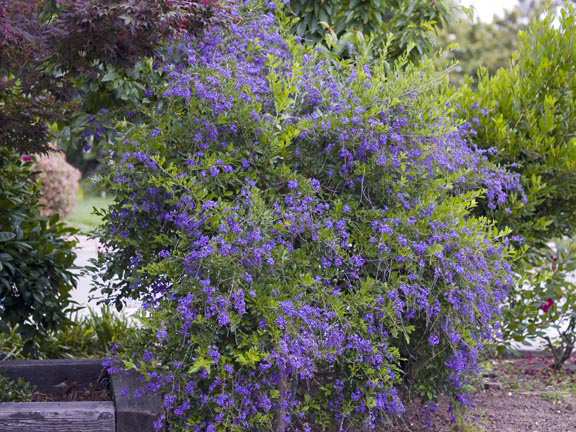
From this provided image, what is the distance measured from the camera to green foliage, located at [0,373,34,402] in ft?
12.0

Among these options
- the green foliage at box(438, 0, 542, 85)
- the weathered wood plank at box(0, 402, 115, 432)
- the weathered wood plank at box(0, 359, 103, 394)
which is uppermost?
the green foliage at box(438, 0, 542, 85)

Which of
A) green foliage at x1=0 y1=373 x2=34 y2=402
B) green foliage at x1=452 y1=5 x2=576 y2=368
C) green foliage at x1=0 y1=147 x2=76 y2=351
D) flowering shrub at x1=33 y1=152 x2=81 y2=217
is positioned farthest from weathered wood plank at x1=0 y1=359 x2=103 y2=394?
flowering shrub at x1=33 y1=152 x2=81 y2=217

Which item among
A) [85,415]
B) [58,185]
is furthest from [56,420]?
[58,185]

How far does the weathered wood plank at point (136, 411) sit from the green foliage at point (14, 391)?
0.61 m

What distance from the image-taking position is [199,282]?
2.89m

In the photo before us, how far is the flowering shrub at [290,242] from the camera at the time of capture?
2965 millimetres

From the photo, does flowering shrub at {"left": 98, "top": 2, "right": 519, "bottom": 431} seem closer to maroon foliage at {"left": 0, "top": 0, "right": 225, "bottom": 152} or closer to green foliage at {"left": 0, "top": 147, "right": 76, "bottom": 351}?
maroon foliage at {"left": 0, "top": 0, "right": 225, "bottom": 152}

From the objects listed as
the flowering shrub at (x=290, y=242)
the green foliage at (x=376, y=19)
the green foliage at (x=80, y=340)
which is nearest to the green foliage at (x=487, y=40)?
the green foliage at (x=376, y=19)

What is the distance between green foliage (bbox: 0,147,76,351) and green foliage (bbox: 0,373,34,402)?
53cm

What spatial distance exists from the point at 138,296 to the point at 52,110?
111cm

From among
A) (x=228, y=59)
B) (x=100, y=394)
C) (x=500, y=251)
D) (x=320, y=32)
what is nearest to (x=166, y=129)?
(x=228, y=59)

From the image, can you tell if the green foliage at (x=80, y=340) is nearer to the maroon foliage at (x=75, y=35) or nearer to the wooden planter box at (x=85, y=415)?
the wooden planter box at (x=85, y=415)

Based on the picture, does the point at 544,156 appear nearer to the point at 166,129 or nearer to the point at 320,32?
the point at 320,32

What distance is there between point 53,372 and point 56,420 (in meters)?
0.84
